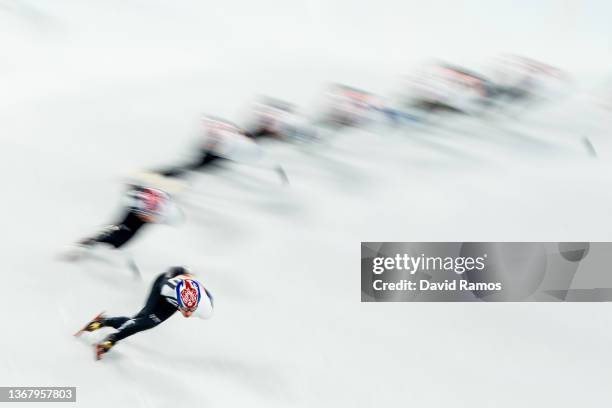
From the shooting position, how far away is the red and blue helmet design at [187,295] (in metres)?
4.98

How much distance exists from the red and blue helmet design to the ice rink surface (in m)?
0.26

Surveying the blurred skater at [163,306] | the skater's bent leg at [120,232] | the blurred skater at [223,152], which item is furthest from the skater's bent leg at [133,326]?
the blurred skater at [223,152]

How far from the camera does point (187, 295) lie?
4980mm

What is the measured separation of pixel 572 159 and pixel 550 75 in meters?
1.89

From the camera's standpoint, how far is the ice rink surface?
16.6 ft

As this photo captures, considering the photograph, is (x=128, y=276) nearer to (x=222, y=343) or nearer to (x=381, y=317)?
(x=222, y=343)

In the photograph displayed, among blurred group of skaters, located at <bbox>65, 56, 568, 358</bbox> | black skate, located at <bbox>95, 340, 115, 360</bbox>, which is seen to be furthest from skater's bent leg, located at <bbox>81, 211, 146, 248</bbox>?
black skate, located at <bbox>95, 340, 115, 360</bbox>

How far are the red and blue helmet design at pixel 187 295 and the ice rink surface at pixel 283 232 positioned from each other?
0.26m

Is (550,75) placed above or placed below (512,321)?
above

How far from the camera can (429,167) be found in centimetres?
691

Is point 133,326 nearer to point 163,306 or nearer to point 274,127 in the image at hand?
point 163,306

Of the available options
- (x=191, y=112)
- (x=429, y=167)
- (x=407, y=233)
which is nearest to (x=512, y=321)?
(x=407, y=233)

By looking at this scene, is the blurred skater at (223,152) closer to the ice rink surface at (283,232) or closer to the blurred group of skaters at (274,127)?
the blurred group of skaters at (274,127)

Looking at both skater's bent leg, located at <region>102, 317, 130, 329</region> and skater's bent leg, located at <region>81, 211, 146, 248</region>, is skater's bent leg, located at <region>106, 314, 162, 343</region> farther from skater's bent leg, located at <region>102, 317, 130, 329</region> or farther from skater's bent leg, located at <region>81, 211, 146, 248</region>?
skater's bent leg, located at <region>81, 211, 146, 248</region>
